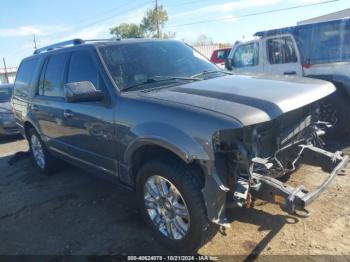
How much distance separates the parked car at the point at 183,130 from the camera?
9.29 ft

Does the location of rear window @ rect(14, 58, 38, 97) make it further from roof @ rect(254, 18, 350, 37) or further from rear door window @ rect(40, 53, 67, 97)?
roof @ rect(254, 18, 350, 37)

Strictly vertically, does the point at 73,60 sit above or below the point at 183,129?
above

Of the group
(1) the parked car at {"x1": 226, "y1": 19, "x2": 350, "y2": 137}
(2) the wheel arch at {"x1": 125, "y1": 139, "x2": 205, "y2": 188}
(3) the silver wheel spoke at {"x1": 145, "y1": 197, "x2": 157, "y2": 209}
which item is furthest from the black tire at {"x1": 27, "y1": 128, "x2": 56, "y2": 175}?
(1) the parked car at {"x1": 226, "y1": 19, "x2": 350, "y2": 137}

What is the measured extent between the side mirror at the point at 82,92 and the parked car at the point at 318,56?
3439 millimetres

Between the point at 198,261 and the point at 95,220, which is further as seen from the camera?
the point at 95,220

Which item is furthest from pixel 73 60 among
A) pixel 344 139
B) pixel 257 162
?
pixel 344 139

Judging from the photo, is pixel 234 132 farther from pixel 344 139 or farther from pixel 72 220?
pixel 344 139

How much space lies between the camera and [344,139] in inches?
244

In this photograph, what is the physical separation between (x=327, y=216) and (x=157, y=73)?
2371 mm

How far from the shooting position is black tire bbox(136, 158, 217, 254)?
2.97 m

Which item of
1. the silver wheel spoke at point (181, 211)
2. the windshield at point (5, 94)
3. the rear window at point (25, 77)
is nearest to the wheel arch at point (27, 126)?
the rear window at point (25, 77)

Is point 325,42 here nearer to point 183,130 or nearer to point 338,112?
point 338,112

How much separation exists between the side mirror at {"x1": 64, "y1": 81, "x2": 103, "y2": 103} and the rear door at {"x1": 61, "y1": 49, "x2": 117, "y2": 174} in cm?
10

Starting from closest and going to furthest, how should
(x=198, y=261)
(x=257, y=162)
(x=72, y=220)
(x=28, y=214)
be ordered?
(x=257, y=162) → (x=198, y=261) → (x=72, y=220) → (x=28, y=214)
